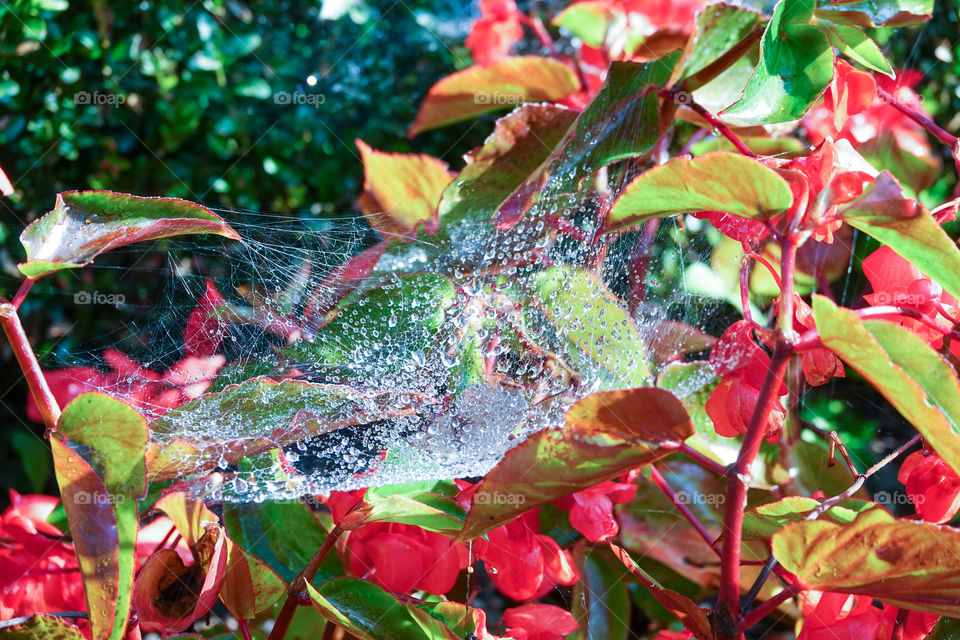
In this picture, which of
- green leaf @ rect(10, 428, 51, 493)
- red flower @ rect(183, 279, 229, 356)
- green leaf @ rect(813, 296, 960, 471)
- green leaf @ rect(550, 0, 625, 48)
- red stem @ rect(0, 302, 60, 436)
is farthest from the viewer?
green leaf @ rect(10, 428, 51, 493)

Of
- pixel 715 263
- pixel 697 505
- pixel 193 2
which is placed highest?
pixel 193 2

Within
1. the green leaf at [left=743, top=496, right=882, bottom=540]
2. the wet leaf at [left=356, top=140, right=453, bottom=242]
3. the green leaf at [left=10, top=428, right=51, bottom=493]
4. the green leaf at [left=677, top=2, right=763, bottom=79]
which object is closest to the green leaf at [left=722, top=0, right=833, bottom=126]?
the green leaf at [left=677, top=2, right=763, bottom=79]

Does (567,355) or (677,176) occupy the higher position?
(677,176)

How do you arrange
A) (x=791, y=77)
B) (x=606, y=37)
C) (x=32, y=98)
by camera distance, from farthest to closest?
(x=32, y=98) → (x=606, y=37) → (x=791, y=77)

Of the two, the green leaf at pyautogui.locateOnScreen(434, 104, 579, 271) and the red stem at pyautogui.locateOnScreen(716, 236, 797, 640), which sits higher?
the green leaf at pyautogui.locateOnScreen(434, 104, 579, 271)

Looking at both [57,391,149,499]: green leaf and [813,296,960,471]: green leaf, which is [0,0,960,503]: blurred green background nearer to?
[57,391,149,499]: green leaf

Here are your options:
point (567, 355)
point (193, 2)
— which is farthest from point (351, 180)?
point (567, 355)

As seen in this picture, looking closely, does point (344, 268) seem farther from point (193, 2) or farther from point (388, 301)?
point (193, 2)
